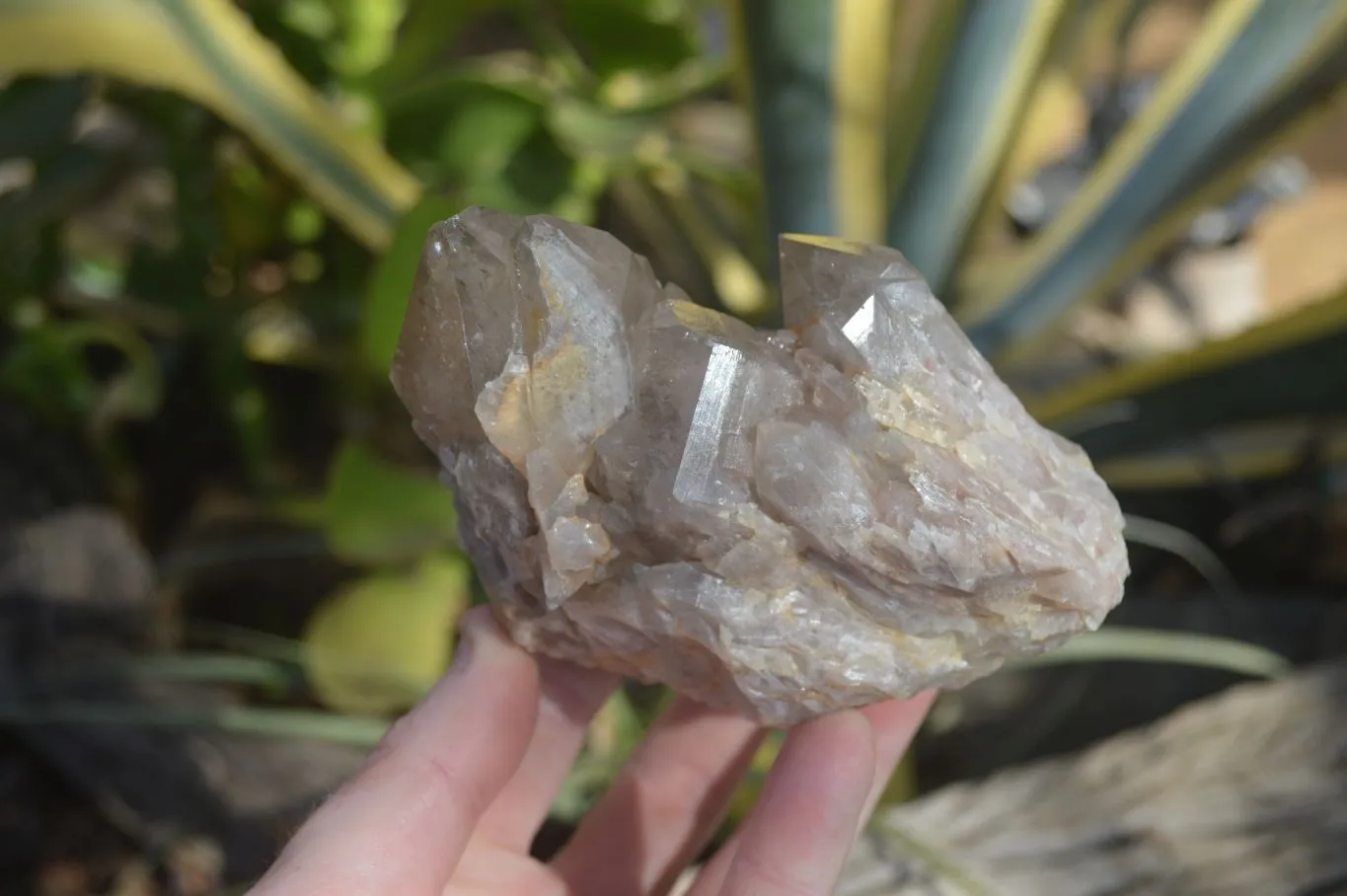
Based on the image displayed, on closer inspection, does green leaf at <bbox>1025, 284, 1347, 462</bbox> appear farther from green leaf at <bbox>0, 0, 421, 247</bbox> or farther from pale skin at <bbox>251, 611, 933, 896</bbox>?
green leaf at <bbox>0, 0, 421, 247</bbox>

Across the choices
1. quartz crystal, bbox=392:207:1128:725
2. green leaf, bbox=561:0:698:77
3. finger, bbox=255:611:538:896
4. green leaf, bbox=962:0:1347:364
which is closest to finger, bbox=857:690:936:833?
quartz crystal, bbox=392:207:1128:725

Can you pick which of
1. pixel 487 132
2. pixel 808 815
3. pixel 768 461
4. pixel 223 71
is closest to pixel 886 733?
pixel 808 815

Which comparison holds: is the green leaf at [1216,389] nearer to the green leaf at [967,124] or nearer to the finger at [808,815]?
the green leaf at [967,124]

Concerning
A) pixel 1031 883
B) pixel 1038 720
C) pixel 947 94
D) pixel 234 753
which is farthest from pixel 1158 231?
pixel 234 753

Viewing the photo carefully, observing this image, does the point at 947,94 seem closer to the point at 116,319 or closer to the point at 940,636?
the point at 940,636

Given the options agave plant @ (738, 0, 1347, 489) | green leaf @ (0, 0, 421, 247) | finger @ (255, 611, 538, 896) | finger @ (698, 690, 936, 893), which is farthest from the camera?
agave plant @ (738, 0, 1347, 489)

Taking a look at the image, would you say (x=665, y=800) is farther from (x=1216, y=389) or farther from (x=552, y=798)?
(x=1216, y=389)

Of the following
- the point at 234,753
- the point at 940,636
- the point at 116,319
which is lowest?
the point at 234,753
